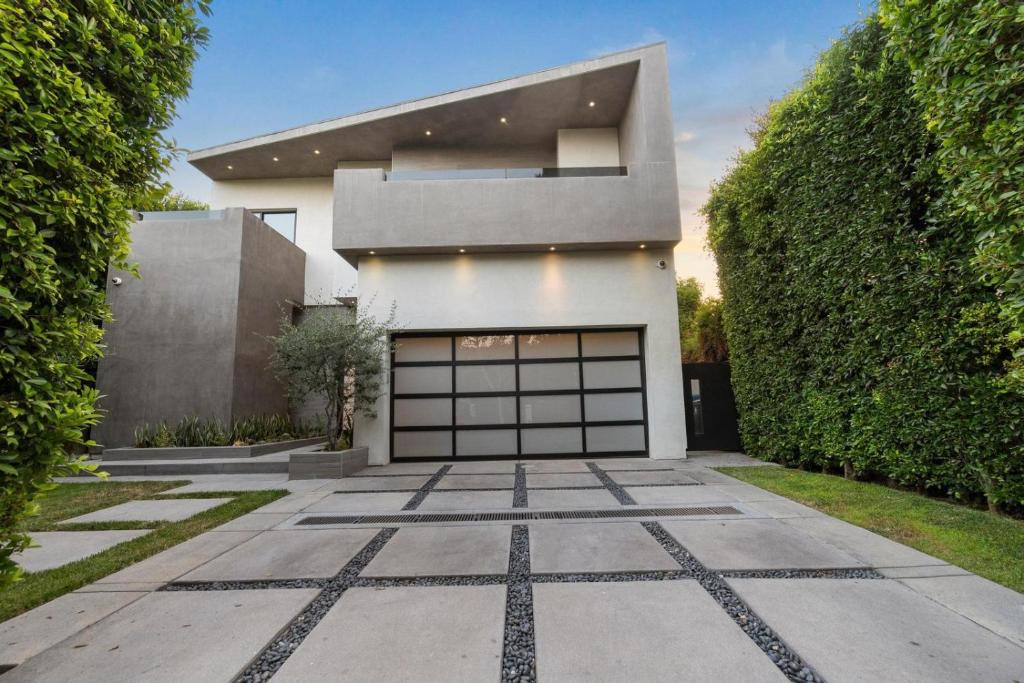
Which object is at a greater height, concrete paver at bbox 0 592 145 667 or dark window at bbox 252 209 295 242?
dark window at bbox 252 209 295 242

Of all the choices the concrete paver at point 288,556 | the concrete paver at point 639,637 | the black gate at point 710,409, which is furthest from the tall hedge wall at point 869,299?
the concrete paver at point 288,556

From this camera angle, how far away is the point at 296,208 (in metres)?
12.3

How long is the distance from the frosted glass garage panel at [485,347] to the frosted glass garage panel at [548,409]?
→ 3.11ft

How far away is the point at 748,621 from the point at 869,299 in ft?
14.5

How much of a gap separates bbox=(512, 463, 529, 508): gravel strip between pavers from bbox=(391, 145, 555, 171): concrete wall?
767cm

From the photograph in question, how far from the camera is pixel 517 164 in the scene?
11.0m

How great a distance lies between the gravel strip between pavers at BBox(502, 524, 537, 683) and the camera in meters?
1.83

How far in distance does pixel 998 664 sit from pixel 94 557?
5.46 meters

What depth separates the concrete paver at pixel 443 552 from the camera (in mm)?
2955

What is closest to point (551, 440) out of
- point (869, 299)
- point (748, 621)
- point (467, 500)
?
point (467, 500)

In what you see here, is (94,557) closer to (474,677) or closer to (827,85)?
(474,677)

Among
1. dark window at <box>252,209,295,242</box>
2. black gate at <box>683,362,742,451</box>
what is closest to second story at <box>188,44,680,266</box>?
dark window at <box>252,209,295,242</box>

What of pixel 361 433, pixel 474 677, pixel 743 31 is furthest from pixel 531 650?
pixel 743 31

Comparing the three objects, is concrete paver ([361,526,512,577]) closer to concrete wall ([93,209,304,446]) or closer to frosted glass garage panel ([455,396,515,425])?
frosted glass garage panel ([455,396,515,425])
